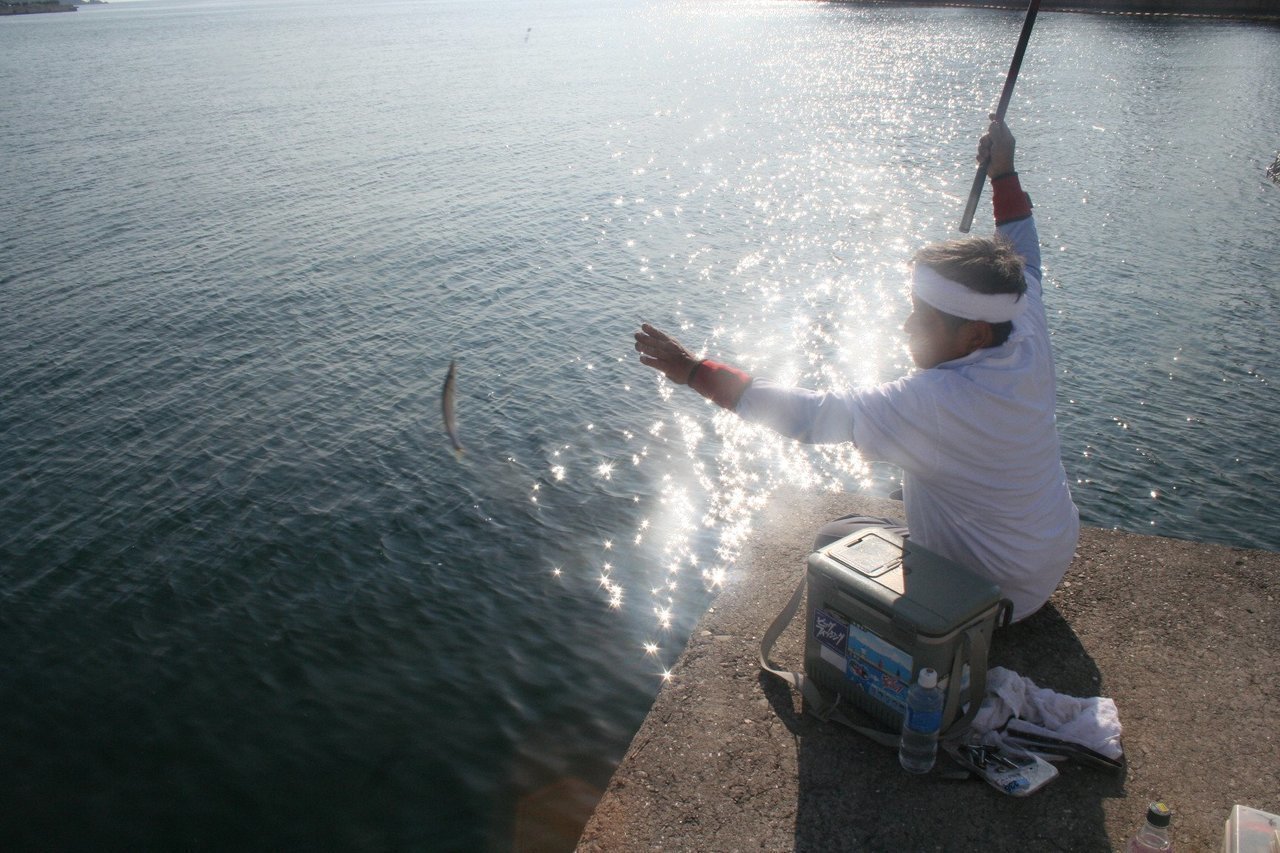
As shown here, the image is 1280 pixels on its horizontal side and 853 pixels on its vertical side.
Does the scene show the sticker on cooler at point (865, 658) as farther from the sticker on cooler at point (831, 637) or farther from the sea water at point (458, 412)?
the sea water at point (458, 412)

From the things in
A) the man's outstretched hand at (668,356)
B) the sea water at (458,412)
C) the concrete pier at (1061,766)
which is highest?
the man's outstretched hand at (668,356)

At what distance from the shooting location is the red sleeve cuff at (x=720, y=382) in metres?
4.26

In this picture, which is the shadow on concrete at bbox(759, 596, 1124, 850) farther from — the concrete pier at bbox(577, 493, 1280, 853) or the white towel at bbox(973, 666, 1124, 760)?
the white towel at bbox(973, 666, 1124, 760)

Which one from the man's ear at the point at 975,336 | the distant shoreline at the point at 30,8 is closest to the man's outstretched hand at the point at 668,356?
the man's ear at the point at 975,336

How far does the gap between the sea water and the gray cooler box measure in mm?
2481

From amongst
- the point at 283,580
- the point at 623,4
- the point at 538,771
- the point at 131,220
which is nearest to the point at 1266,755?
the point at 538,771

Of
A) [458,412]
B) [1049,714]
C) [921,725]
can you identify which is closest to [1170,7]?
[458,412]

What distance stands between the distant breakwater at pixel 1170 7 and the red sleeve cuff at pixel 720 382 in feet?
232

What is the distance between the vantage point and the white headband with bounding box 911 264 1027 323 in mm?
4184

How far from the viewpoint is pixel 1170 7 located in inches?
2815

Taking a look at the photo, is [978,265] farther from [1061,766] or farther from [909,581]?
[1061,766]

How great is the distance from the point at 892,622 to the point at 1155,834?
4.23 feet

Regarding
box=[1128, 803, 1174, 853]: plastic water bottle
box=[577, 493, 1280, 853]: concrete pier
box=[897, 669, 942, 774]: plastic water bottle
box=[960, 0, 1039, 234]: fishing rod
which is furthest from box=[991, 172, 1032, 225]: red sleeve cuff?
box=[1128, 803, 1174, 853]: plastic water bottle

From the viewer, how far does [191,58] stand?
209 ft
